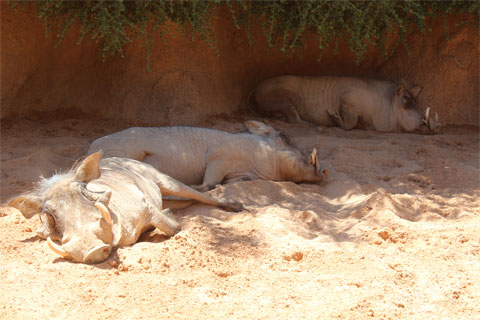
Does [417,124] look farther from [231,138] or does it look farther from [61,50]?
[61,50]

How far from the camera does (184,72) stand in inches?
278

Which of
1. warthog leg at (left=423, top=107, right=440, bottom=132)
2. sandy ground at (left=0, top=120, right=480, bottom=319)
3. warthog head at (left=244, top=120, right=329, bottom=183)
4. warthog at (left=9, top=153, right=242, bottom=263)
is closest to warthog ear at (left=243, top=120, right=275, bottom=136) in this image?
warthog head at (left=244, top=120, right=329, bottom=183)

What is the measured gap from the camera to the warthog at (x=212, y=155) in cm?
511

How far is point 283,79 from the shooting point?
802cm

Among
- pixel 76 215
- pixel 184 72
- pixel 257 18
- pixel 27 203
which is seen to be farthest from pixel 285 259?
pixel 257 18

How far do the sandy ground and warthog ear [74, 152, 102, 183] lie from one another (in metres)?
0.48

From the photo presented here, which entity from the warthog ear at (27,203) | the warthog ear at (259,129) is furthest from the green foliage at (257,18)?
the warthog ear at (27,203)

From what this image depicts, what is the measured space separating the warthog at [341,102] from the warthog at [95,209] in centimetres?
406

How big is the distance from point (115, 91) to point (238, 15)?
180 cm

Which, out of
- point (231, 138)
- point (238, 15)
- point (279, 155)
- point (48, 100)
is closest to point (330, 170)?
point (279, 155)

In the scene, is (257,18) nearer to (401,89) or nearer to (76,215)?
(401,89)

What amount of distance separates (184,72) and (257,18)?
119 cm

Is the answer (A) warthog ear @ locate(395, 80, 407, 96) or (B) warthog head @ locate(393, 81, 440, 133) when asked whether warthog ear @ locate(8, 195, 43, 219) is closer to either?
(B) warthog head @ locate(393, 81, 440, 133)

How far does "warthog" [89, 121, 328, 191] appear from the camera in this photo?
511cm
